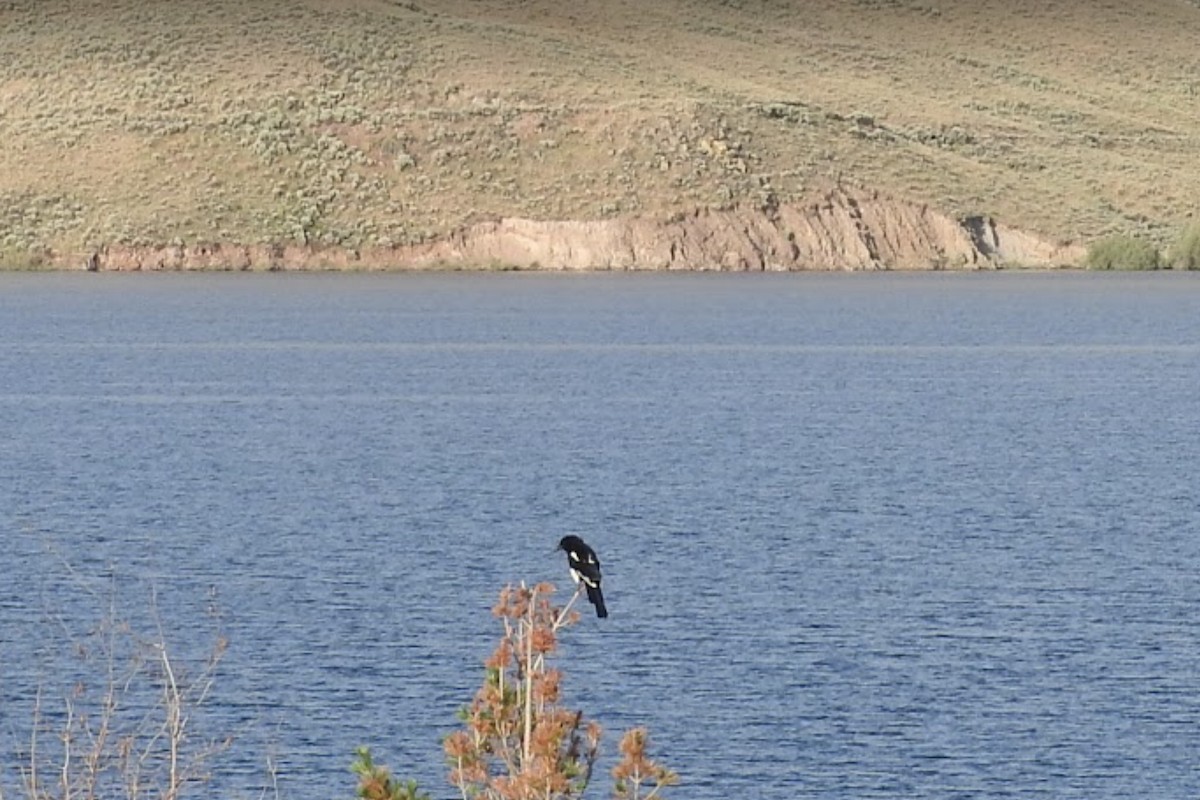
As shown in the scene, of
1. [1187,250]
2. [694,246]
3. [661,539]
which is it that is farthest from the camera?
[1187,250]

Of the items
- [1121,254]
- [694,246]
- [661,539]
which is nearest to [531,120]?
[694,246]

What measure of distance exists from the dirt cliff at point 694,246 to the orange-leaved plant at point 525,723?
96.0 metres

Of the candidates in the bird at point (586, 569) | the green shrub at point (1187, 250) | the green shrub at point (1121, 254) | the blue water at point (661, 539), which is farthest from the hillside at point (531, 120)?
the bird at point (586, 569)

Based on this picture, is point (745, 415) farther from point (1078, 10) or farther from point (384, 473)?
point (1078, 10)

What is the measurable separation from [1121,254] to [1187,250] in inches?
126

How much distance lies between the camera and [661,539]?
3566 centimetres

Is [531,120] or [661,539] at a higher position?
[661,539]

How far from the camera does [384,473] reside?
43688mm

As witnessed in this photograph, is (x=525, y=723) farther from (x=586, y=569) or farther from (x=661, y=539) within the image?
(x=661, y=539)

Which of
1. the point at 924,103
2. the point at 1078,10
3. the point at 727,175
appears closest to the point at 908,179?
the point at 727,175

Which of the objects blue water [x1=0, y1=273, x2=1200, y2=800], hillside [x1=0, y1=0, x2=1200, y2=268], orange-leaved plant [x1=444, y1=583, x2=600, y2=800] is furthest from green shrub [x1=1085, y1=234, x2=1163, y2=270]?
orange-leaved plant [x1=444, y1=583, x2=600, y2=800]

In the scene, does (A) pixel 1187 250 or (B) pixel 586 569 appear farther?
(A) pixel 1187 250

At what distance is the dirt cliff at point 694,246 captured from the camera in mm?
108500

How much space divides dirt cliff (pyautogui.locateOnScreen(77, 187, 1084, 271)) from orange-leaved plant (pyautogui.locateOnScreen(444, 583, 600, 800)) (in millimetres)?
95998
